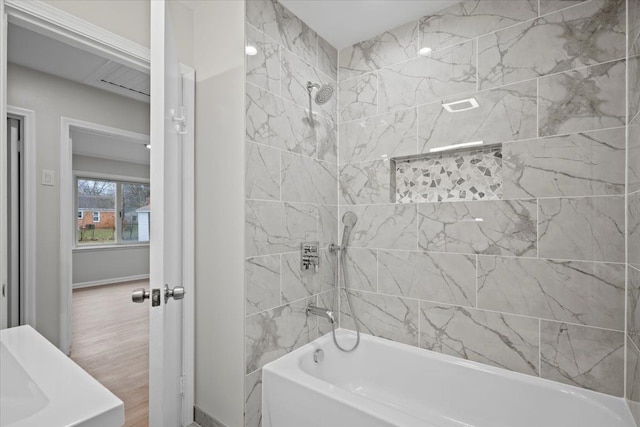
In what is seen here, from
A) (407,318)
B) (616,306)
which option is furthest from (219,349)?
(616,306)

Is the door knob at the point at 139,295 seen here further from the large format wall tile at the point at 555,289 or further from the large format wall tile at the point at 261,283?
the large format wall tile at the point at 555,289

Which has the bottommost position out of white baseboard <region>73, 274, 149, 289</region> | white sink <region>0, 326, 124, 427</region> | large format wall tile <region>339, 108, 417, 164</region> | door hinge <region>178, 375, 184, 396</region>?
white baseboard <region>73, 274, 149, 289</region>

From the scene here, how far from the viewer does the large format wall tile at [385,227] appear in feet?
6.32

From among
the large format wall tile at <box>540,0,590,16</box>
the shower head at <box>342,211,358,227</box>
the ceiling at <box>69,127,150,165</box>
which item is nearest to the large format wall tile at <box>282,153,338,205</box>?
the shower head at <box>342,211,358,227</box>

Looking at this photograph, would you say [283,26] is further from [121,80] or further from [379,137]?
[121,80]

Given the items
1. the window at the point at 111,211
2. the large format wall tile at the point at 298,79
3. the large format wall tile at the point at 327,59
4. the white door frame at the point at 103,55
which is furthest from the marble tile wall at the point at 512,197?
the window at the point at 111,211

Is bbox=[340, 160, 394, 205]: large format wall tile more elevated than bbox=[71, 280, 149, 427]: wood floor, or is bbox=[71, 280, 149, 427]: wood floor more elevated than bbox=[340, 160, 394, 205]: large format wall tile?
bbox=[340, 160, 394, 205]: large format wall tile

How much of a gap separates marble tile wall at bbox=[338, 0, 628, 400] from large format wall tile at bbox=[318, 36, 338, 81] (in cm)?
21

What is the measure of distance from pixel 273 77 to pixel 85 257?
5696 millimetres

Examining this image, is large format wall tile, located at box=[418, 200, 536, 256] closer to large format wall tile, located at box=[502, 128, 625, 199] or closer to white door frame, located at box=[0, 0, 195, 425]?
large format wall tile, located at box=[502, 128, 625, 199]

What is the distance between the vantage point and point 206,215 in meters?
1.82

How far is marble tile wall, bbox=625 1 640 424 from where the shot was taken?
117 centimetres

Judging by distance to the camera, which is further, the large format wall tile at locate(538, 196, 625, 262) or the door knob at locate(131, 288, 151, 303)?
the large format wall tile at locate(538, 196, 625, 262)

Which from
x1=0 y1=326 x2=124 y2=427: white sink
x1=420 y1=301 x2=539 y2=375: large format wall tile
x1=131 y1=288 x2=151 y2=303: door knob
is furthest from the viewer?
x1=420 y1=301 x2=539 y2=375: large format wall tile
